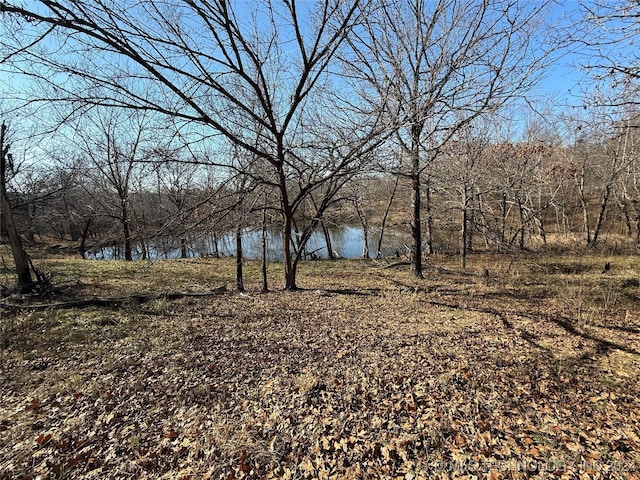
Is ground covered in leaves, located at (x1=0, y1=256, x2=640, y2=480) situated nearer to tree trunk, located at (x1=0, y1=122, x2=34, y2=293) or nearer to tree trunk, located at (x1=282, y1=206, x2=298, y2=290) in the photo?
tree trunk, located at (x1=0, y1=122, x2=34, y2=293)

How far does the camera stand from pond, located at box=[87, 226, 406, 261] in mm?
5438

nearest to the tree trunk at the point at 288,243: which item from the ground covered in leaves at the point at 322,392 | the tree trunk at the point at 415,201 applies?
the ground covered in leaves at the point at 322,392

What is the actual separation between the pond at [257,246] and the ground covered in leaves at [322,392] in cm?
133

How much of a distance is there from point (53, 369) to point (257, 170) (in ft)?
14.6

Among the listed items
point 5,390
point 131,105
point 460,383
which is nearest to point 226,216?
point 131,105

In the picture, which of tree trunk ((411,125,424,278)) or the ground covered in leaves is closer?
the ground covered in leaves

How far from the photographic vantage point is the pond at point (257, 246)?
544 cm

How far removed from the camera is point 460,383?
10.4ft

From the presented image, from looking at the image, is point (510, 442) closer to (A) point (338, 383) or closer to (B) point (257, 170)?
(A) point (338, 383)

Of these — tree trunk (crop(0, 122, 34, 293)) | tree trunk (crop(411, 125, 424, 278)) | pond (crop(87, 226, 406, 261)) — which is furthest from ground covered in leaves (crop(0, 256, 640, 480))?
tree trunk (crop(411, 125, 424, 278))

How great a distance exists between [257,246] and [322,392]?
28.9 ft

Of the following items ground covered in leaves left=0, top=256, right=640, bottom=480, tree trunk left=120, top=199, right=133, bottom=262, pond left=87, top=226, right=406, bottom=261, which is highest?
tree trunk left=120, top=199, right=133, bottom=262

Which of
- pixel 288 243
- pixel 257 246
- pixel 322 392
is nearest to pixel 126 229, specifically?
pixel 257 246

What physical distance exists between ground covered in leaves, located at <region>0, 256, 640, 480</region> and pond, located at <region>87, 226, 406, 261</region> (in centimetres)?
133
